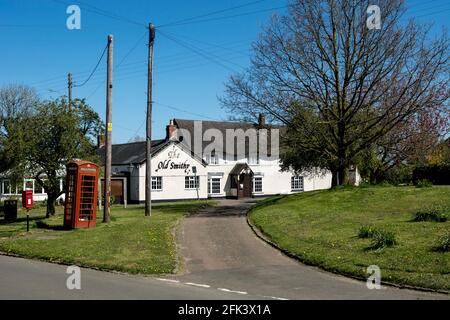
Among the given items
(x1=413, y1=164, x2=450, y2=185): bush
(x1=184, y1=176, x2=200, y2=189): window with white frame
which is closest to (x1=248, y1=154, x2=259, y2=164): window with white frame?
(x1=184, y1=176, x2=200, y2=189): window with white frame

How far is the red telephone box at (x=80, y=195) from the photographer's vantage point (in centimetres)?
2281

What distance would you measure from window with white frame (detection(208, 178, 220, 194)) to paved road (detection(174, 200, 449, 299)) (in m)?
30.1

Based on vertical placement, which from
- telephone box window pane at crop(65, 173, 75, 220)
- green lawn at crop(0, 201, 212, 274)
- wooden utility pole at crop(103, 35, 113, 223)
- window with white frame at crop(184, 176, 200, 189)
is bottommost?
green lawn at crop(0, 201, 212, 274)

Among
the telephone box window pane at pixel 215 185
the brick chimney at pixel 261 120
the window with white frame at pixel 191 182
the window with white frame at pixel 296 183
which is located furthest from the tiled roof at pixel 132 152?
the brick chimney at pixel 261 120

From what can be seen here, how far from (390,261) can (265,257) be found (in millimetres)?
3634

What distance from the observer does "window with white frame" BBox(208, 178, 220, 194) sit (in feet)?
167

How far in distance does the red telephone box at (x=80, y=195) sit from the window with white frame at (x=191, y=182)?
82.4 ft

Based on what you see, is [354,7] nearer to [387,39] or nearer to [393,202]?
[387,39]

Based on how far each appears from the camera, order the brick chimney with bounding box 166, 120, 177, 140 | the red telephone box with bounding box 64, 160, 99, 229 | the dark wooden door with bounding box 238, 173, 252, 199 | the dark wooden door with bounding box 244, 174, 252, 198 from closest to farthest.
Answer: the red telephone box with bounding box 64, 160, 99, 229
the brick chimney with bounding box 166, 120, 177, 140
the dark wooden door with bounding box 238, 173, 252, 199
the dark wooden door with bounding box 244, 174, 252, 198

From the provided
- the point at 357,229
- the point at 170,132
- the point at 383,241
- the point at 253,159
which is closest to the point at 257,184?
the point at 253,159

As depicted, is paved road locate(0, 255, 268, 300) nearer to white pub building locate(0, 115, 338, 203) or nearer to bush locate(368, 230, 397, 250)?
bush locate(368, 230, 397, 250)

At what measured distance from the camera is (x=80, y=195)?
2297 cm

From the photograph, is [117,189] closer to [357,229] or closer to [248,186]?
[248,186]

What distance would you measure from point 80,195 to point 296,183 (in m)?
37.7
